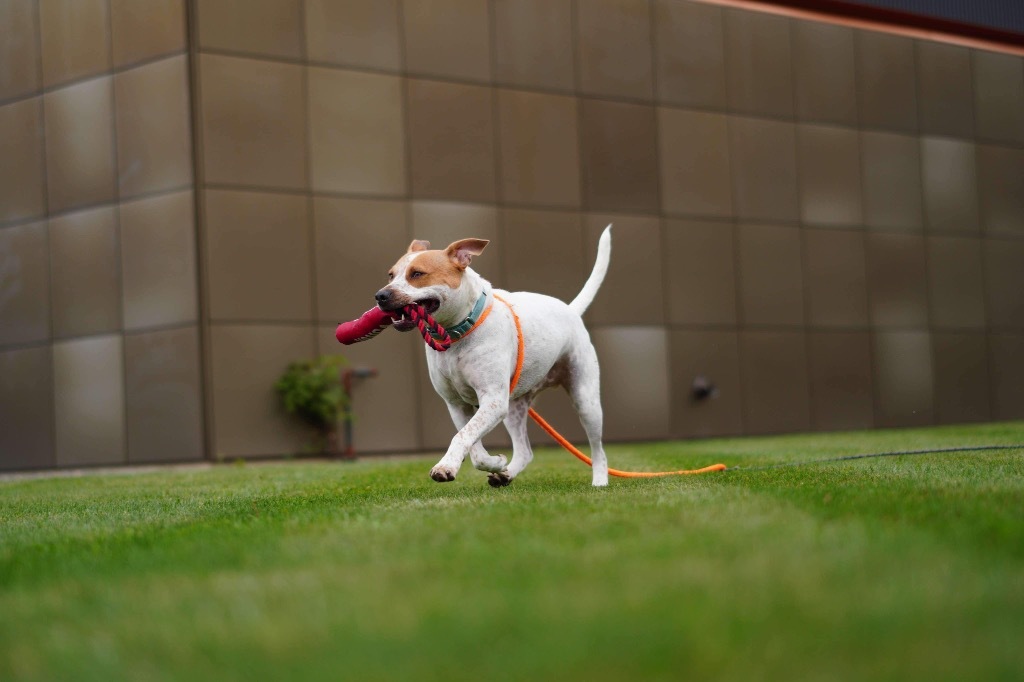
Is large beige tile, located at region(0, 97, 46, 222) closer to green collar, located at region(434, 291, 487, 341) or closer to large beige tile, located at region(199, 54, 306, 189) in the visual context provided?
large beige tile, located at region(199, 54, 306, 189)

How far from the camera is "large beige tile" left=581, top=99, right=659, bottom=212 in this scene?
706 inches

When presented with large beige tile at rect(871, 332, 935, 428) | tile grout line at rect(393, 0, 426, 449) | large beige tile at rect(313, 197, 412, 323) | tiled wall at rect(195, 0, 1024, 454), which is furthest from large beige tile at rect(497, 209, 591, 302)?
large beige tile at rect(871, 332, 935, 428)

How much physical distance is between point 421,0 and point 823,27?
7.96 meters

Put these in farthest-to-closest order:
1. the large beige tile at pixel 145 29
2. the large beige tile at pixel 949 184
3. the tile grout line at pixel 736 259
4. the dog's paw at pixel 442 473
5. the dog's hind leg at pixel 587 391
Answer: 1. the large beige tile at pixel 949 184
2. the tile grout line at pixel 736 259
3. the large beige tile at pixel 145 29
4. the dog's hind leg at pixel 587 391
5. the dog's paw at pixel 442 473

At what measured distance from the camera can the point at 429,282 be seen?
6379 mm

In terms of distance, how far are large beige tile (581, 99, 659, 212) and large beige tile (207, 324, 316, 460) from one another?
5.34 meters

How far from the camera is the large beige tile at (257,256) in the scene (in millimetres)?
15031

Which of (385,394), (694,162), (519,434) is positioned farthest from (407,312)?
(694,162)

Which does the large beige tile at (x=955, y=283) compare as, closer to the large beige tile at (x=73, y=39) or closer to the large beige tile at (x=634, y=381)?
the large beige tile at (x=634, y=381)

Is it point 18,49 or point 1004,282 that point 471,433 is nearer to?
point 18,49

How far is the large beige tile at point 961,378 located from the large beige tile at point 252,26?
12.9 m

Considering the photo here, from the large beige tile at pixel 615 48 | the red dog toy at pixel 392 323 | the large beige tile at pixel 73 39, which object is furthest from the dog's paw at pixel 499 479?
the large beige tile at pixel 615 48

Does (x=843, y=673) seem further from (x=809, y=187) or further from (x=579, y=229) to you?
(x=809, y=187)

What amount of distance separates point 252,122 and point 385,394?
420cm
